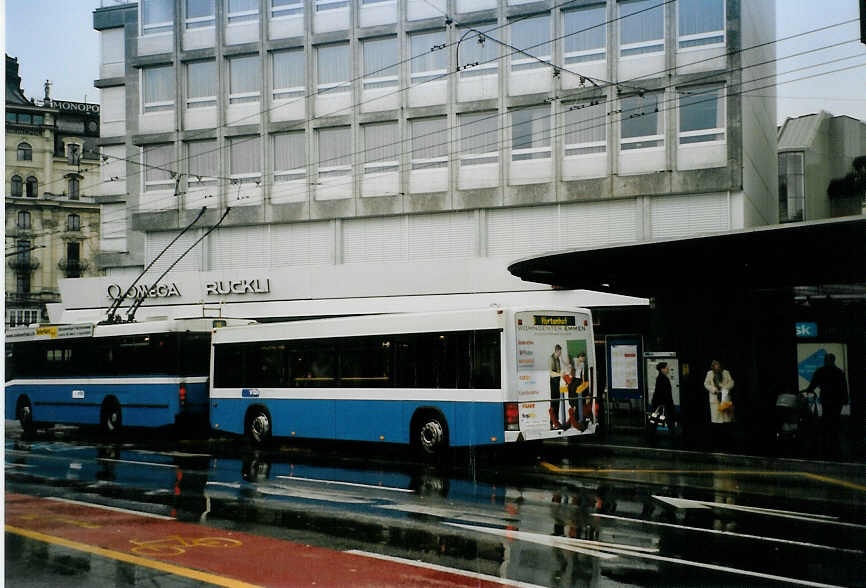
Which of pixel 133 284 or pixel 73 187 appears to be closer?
pixel 73 187

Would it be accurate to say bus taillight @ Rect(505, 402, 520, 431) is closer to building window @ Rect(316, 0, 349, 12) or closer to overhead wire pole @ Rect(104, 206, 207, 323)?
overhead wire pole @ Rect(104, 206, 207, 323)

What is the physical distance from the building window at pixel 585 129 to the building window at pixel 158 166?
663 cm

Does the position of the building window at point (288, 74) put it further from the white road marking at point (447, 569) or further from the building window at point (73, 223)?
the white road marking at point (447, 569)

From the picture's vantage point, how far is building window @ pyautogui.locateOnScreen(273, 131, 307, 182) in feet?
48.4

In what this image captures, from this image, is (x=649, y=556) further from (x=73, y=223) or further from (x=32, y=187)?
(x=73, y=223)

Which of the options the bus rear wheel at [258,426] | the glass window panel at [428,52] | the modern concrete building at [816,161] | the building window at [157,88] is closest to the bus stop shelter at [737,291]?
the modern concrete building at [816,161]

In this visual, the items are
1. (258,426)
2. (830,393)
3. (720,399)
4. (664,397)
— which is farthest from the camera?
(258,426)

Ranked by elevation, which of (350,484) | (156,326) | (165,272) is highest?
(165,272)

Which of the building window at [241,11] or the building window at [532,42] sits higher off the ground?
the building window at [241,11]

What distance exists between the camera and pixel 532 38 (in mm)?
13555

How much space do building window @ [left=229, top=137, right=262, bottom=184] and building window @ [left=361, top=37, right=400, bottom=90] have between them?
2126mm

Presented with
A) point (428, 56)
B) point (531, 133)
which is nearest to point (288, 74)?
point (428, 56)

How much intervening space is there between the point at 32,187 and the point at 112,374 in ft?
38.3

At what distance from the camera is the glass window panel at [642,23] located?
12.9m
